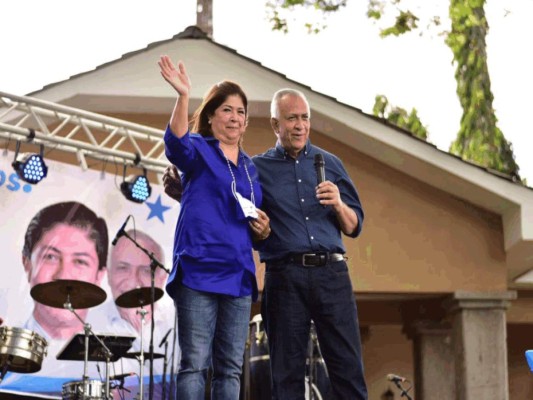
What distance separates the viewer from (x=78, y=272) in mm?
10727

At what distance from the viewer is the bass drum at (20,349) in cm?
934

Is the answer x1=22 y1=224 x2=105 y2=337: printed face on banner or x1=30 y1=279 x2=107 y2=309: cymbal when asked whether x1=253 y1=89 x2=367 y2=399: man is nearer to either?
x1=30 y1=279 x2=107 y2=309: cymbal

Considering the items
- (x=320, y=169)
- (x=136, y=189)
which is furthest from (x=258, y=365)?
(x=320, y=169)

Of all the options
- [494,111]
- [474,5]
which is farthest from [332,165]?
[494,111]

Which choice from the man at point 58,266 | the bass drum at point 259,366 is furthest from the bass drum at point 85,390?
the bass drum at point 259,366

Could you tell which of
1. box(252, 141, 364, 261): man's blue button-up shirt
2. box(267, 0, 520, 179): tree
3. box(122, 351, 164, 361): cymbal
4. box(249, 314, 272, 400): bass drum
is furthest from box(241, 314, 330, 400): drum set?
box(267, 0, 520, 179): tree

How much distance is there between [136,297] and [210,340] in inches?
202

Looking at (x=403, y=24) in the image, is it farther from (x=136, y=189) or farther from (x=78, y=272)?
(x=78, y=272)

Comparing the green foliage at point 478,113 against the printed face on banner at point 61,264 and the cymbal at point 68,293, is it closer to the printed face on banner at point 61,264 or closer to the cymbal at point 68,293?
the printed face on banner at point 61,264

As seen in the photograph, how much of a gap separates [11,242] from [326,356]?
600 centimetres

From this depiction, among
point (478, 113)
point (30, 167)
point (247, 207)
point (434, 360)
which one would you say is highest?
point (478, 113)

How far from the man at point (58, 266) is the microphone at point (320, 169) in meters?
5.29

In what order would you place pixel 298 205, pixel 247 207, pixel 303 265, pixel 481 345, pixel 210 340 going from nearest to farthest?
pixel 210 340 < pixel 247 207 < pixel 303 265 < pixel 298 205 < pixel 481 345

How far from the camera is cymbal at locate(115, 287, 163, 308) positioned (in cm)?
972
